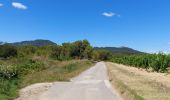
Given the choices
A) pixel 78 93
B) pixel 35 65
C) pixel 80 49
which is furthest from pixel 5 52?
pixel 80 49

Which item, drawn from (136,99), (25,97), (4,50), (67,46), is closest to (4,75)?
(25,97)

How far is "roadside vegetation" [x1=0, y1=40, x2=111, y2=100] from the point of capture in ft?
96.4

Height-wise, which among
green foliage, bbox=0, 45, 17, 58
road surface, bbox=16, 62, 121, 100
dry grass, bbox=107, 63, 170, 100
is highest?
green foliage, bbox=0, 45, 17, 58

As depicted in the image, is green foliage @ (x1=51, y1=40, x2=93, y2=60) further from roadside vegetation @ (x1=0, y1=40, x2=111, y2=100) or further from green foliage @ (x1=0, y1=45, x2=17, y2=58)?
green foliage @ (x1=0, y1=45, x2=17, y2=58)

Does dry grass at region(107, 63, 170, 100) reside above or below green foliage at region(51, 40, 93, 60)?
below

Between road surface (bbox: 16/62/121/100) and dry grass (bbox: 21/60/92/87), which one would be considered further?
dry grass (bbox: 21/60/92/87)

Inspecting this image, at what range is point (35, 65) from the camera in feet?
173

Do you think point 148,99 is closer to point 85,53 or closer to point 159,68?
point 159,68

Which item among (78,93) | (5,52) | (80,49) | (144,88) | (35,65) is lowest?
(78,93)

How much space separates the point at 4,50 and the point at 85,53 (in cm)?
9539

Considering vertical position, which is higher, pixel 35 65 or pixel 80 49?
pixel 80 49

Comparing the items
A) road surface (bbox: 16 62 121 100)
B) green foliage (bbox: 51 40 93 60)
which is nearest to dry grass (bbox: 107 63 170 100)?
road surface (bbox: 16 62 121 100)

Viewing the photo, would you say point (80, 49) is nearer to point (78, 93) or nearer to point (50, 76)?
point (50, 76)

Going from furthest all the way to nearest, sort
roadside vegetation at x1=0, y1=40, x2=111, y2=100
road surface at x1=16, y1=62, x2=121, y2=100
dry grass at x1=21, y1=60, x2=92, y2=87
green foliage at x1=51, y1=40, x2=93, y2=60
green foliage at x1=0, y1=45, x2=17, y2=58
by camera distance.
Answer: green foliage at x1=51, y1=40, x2=93, y2=60 → green foliage at x1=0, y1=45, x2=17, y2=58 → dry grass at x1=21, y1=60, x2=92, y2=87 → roadside vegetation at x1=0, y1=40, x2=111, y2=100 → road surface at x1=16, y1=62, x2=121, y2=100
